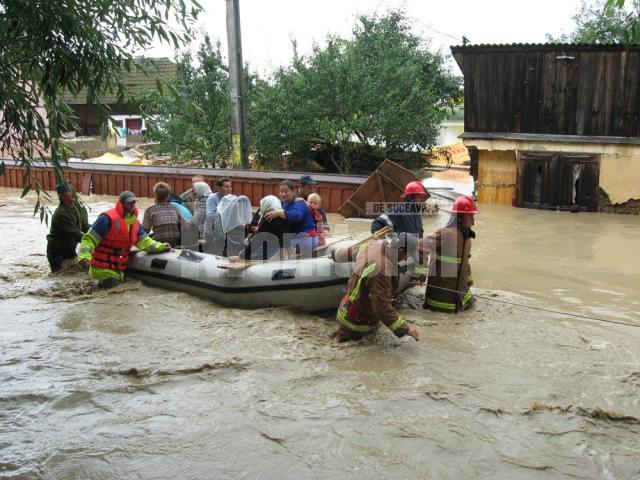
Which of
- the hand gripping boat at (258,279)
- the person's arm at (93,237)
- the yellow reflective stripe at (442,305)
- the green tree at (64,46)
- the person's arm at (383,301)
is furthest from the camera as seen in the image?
the person's arm at (93,237)

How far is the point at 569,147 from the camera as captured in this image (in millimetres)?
14617

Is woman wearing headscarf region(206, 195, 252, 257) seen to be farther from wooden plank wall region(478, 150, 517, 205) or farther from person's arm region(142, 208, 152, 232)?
wooden plank wall region(478, 150, 517, 205)

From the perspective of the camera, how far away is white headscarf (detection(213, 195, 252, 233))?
308 inches

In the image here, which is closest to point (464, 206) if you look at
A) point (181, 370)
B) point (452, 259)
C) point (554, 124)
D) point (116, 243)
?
point (452, 259)

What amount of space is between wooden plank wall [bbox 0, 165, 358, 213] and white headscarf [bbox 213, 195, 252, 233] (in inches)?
256

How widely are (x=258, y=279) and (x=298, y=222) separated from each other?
833mm

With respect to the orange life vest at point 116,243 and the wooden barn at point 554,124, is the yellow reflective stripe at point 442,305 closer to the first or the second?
the orange life vest at point 116,243

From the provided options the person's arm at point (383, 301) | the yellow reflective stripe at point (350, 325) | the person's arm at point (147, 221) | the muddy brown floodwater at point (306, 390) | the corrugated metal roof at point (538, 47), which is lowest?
the muddy brown floodwater at point (306, 390)

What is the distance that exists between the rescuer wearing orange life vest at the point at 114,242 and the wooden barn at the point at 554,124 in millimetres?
9981

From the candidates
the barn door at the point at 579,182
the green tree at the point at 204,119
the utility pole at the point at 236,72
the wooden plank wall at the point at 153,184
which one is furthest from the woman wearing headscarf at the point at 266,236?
the green tree at the point at 204,119

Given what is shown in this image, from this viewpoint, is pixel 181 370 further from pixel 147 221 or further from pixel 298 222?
pixel 147 221

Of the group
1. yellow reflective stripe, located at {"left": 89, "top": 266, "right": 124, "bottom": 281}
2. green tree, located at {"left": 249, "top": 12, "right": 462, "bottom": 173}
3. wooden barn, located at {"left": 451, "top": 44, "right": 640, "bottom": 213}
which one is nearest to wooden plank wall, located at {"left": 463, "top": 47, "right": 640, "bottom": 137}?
wooden barn, located at {"left": 451, "top": 44, "right": 640, "bottom": 213}

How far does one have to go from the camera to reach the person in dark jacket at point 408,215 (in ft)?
21.8

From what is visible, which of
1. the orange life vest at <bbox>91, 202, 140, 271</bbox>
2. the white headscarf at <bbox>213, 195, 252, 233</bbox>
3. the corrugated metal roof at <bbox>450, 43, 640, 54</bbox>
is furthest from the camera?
the corrugated metal roof at <bbox>450, 43, 640, 54</bbox>
